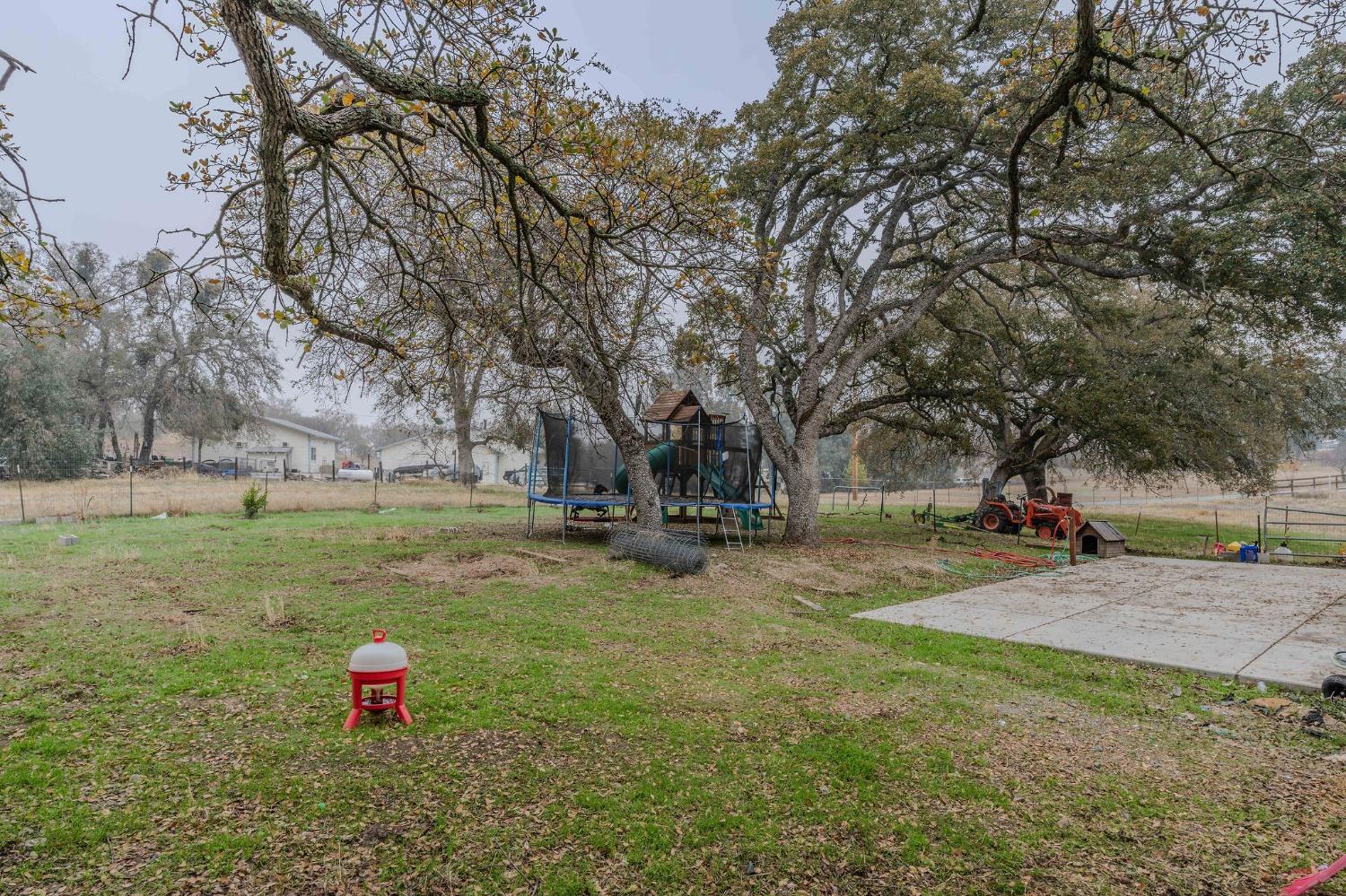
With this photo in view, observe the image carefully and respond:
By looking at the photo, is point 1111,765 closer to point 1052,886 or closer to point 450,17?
point 1052,886

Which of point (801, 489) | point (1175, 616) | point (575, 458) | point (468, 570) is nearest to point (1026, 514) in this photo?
point (801, 489)

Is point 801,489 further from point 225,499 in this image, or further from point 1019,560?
point 225,499

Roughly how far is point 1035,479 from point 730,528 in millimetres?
11276

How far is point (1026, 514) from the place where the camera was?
15977mm

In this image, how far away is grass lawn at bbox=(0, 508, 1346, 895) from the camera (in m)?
2.45

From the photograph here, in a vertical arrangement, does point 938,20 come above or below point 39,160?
above

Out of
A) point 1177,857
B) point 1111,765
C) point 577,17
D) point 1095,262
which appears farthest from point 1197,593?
point 577,17

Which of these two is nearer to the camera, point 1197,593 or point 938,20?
point 1197,593

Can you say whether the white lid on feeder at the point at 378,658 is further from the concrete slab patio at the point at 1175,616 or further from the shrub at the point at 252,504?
the shrub at the point at 252,504

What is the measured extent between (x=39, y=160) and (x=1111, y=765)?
21.6ft

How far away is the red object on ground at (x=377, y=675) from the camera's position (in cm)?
330

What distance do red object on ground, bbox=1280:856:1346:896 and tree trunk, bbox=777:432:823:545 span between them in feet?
33.3

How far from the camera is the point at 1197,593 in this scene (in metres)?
8.27

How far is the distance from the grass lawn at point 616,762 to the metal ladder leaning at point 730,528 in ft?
19.4
